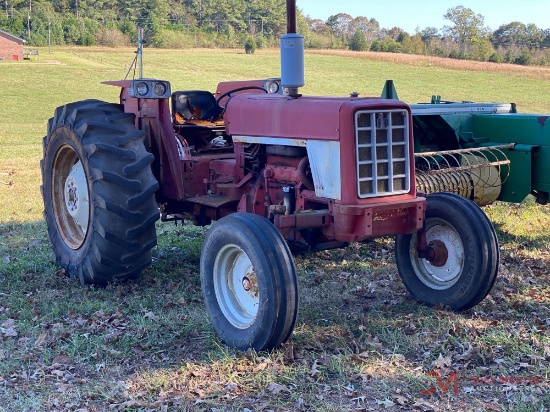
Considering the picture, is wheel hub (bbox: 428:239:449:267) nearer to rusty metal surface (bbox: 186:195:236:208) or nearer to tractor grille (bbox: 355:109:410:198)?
tractor grille (bbox: 355:109:410:198)

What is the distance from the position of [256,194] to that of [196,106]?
5.31 feet

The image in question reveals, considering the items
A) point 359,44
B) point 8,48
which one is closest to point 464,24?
point 359,44

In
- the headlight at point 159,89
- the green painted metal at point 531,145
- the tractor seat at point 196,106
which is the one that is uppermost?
the headlight at point 159,89

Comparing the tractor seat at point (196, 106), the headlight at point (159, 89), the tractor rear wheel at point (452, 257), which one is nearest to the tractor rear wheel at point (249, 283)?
the tractor rear wheel at point (452, 257)

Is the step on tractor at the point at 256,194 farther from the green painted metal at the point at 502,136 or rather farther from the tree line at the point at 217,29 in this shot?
the tree line at the point at 217,29

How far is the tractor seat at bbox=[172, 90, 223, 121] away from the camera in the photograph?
21.6ft

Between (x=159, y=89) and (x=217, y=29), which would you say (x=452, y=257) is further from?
(x=217, y=29)

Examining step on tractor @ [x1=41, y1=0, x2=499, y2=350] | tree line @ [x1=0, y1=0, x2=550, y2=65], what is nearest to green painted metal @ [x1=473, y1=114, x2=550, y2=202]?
step on tractor @ [x1=41, y1=0, x2=499, y2=350]

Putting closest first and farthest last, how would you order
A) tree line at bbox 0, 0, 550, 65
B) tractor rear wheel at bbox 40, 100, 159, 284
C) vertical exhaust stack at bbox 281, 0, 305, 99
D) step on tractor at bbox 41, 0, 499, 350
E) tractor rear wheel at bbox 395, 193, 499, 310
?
step on tractor at bbox 41, 0, 499, 350 → vertical exhaust stack at bbox 281, 0, 305, 99 → tractor rear wheel at bbox 395, 193, 499, 310 → tractor rear wheel at bbox 40, 100, 159, 284 → tree line at bbox 0, 0, 550, 65

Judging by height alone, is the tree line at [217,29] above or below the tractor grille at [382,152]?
above

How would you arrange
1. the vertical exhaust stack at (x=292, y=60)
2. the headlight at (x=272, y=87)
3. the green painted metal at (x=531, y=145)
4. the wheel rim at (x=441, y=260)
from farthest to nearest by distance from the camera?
the green painted metal at (x=531, y=145) → the headlight at (x=272, y=87) → the wheel rim at (x=441, y=260) → the vertical exhaust stack at (x=292, y=60)

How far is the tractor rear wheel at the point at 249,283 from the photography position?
417 cm

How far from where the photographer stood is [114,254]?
5.58 metres

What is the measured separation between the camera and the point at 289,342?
444 cm
